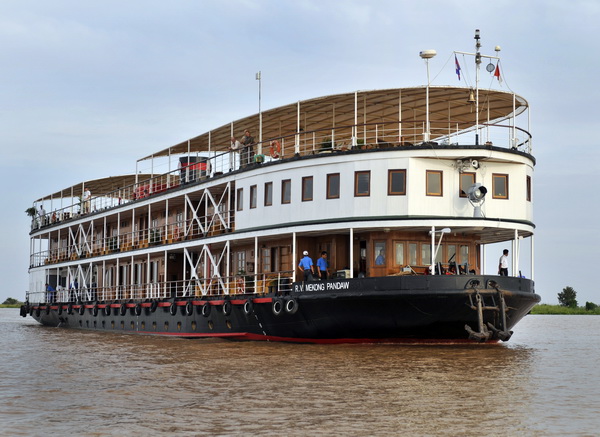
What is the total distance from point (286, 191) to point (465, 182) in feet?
17.4

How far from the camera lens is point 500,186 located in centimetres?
2266

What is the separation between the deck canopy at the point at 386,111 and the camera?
2331cm

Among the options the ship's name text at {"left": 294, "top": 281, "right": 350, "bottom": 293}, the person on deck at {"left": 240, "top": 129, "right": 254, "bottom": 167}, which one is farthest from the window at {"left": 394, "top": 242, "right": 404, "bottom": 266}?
the person on deck at {"left": 240, "top": 129, "right": 254, "bottom": 167}

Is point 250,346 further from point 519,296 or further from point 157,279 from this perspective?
point 157,279

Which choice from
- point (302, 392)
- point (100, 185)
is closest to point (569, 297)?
point (100, 185)

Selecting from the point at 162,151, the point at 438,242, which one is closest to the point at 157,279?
the point at 162,151

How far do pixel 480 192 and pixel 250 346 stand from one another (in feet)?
24.7

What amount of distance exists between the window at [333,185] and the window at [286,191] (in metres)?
→ 1.51

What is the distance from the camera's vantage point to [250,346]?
2239 centimetres

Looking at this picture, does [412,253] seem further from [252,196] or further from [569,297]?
[569,297]

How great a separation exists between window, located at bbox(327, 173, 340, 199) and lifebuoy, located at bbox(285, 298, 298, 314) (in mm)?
3112

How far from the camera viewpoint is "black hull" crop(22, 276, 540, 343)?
2000 cm

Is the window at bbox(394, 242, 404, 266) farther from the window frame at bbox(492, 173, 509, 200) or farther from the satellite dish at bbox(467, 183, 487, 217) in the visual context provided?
the window frame at bbox(492, 173, 509, 200)

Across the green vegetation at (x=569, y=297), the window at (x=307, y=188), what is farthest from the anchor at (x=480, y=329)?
the green vegetation at (x=569, y=297)
